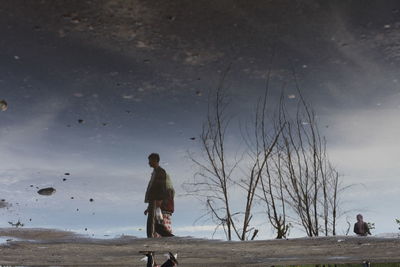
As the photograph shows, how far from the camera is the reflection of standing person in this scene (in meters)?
8.46

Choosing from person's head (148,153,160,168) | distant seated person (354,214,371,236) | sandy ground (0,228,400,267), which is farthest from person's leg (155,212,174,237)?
distant seated person (354,214,371,236)

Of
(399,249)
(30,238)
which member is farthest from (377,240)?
(30,238)

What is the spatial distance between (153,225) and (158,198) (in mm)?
560

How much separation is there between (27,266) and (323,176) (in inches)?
491

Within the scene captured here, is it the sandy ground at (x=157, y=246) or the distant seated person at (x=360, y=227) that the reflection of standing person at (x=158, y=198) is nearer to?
the sandy ground at (x=157, y=246)

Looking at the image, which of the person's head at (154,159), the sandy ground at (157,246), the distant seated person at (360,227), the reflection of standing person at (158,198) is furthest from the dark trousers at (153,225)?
the distant seated person at (360,227)

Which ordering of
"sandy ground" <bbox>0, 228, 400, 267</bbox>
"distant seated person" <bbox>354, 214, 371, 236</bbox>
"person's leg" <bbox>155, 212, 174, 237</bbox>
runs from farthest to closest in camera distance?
"distant seated person" <bbox>354, 214, 371, 236</bbox>, "sandy ground" <bbox>0, 228, 400, 267</bbox>, "person's leg" <bbox>155, 212, 174, 237</bbox>

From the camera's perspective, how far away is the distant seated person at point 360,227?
10141 mm

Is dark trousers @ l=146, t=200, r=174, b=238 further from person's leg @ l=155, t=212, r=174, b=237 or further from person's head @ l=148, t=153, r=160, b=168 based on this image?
person's head @ l=148, t=153, r=160, b=168

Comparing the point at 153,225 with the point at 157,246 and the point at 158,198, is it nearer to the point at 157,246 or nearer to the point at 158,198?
the point at 158,198

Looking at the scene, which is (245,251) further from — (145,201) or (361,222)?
(145,201)

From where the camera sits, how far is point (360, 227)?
10.3 m

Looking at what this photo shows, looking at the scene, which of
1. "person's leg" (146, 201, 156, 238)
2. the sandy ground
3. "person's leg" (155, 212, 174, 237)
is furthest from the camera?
the sandy ground

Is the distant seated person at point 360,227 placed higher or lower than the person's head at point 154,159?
lower
